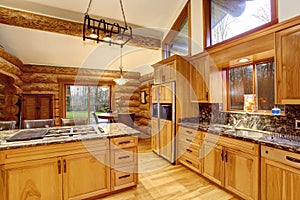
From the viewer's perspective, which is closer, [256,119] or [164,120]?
[256,119]

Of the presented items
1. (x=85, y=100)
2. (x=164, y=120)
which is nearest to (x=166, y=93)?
(x=164, y=120)

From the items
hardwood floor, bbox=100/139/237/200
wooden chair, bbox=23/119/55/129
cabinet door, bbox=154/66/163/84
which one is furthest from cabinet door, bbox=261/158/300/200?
wooden chair, bbox=23/119/55/129

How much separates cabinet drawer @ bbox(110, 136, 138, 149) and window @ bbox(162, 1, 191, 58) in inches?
103

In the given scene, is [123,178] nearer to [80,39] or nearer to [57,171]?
[57,171]

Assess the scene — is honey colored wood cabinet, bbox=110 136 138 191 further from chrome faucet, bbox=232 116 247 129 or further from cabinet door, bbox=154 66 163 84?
cabinet door, bbox=154 66 163 84

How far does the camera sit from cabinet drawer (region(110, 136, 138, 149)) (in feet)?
8.03

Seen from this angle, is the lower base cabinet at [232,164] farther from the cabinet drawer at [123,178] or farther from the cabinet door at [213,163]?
the cabinet drawer at [123,178]

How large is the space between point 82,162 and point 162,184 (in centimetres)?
139

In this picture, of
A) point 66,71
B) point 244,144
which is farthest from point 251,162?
point 66,71

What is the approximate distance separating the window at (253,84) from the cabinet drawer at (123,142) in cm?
208

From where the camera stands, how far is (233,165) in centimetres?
240

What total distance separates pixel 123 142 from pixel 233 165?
1.64 m

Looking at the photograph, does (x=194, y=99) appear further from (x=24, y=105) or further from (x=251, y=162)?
(x=24, y=105)

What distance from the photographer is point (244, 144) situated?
7.29 ft
